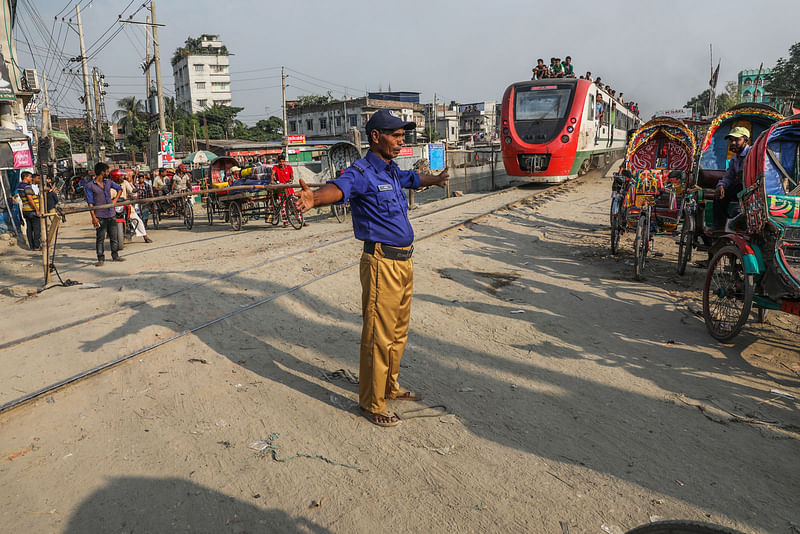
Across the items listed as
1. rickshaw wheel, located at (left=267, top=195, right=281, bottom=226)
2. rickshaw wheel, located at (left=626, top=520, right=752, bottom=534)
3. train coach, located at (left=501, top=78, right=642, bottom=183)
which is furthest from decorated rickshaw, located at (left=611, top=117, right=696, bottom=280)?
rickshaw wheel, located at (left=267, top=195, right=281, bottom=226)

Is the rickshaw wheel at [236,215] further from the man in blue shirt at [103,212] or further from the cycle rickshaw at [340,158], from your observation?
the man in blue shirt at [103,212]

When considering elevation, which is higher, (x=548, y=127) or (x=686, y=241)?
(x=548, y=127)

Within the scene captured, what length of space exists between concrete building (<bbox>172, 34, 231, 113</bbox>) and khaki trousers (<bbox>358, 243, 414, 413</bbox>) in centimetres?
7337

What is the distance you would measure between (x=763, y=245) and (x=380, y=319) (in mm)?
3768

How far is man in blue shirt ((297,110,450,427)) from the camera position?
3359 mm

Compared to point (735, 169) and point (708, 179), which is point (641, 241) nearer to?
point (735, 169)

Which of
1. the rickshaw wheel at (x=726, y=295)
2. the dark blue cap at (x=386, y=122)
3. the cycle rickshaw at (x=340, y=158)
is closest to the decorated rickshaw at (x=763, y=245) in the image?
the rickshaw wheel at (x=726, y=295)

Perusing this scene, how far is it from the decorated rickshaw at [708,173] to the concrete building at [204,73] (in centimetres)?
7037

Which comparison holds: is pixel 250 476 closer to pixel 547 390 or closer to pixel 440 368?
pixel 440 368

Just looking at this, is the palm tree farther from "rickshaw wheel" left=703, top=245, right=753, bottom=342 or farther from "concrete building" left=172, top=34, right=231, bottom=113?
"rickshaw wheel" left=703, top=245, right=753, bottom=342

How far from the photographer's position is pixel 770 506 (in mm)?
2691

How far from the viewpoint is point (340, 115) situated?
56.3 metres

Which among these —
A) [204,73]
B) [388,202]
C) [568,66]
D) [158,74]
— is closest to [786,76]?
[568,66]

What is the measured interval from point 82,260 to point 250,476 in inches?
368
